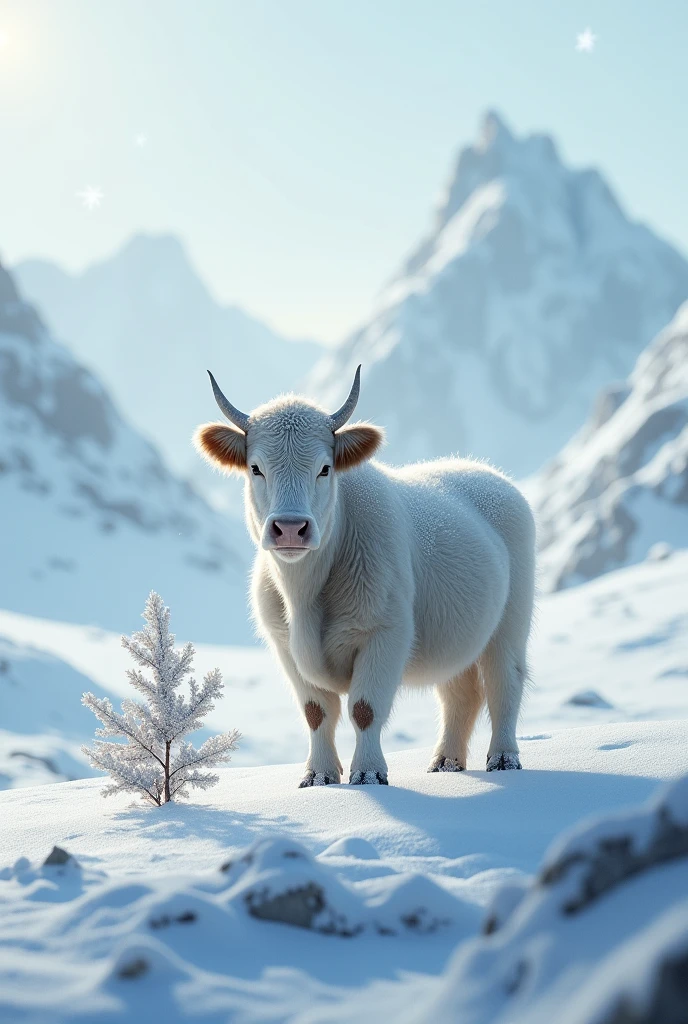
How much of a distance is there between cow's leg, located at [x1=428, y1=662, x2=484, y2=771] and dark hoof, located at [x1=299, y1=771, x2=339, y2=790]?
1.28m

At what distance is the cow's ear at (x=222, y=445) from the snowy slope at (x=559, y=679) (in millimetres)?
10353

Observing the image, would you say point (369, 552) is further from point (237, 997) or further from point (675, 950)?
point (675, 950)

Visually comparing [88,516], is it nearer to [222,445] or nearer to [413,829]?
[222,445]

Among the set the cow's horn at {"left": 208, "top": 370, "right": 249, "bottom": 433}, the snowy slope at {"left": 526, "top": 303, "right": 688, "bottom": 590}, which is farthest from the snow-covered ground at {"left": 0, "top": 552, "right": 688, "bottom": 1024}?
the snowy slope at {"left": 526, "top": 303, "right": 688, "bottom": 590}

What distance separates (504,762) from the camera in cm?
627

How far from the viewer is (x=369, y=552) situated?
5883 mm

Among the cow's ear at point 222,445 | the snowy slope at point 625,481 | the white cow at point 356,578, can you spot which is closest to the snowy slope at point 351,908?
the white cow at point 356,578

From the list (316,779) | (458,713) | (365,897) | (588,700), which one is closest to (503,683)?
(458,713)

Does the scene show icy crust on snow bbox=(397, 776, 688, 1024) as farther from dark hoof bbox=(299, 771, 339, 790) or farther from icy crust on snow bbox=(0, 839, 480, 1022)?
dark hoof bbox=(299, 771, 339, 790)

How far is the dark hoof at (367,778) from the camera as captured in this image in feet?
18.1

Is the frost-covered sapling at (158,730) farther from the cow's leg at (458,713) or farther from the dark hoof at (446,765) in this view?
the cow's leg at (458,713)

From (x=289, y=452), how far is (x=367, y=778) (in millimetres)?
1974

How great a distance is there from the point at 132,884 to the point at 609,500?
5851 cm

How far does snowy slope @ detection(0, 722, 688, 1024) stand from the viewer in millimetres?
1685
